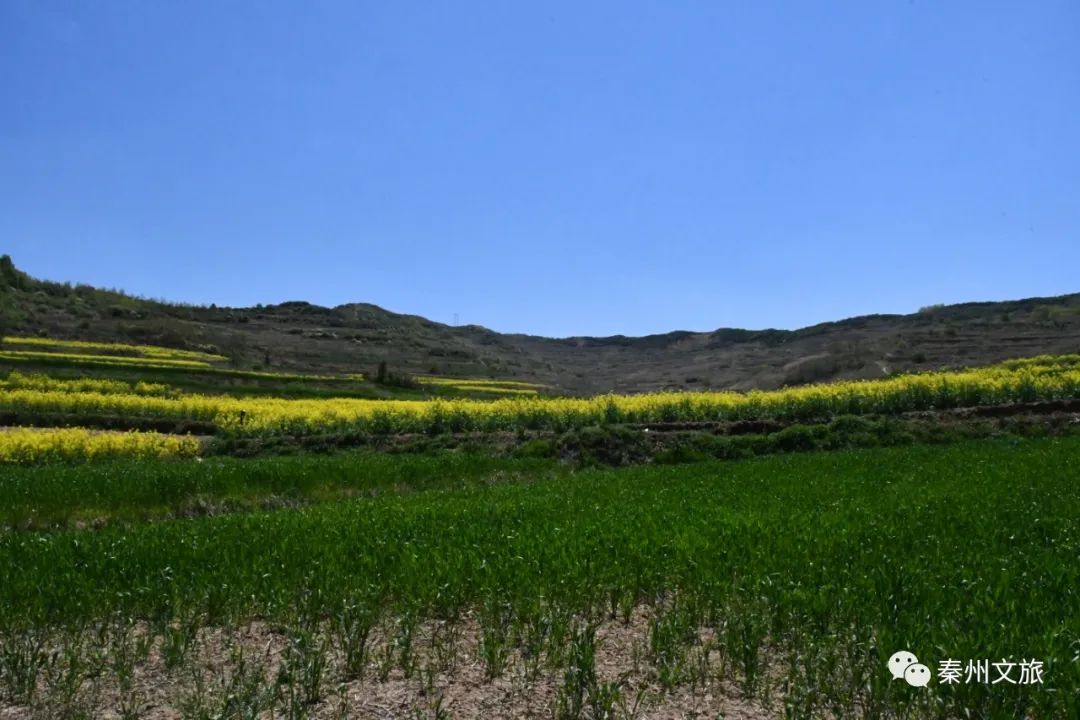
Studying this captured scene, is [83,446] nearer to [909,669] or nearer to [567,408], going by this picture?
[567,408]

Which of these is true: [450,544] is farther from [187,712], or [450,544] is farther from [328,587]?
[187,712]

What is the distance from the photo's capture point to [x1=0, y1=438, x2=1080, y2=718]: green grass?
4.78m

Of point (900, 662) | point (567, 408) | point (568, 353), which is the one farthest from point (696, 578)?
point (568, 353)

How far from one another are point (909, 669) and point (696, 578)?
2.43 meters

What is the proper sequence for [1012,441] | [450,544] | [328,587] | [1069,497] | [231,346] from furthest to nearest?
[231,346] < [1012,441] < [1069,497] < [450,544] < [328,587]

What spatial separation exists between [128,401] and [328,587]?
3010cm

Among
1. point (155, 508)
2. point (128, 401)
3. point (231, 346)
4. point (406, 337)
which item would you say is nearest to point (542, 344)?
point (406, 337)

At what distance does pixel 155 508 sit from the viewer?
1562 cm

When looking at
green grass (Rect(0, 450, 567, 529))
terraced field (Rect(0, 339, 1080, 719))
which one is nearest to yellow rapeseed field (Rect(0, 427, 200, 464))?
green grass (Rect(0, 450, 567, 529))

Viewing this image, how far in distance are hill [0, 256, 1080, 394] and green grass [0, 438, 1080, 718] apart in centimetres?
4221

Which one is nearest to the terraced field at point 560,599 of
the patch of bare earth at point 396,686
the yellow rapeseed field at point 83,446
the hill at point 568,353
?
the patch of bare earth at point 396,686

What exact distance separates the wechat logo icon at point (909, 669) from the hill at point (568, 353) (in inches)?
1848

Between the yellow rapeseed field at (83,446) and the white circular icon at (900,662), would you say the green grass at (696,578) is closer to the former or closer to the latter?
the white circular icon at (900,662)

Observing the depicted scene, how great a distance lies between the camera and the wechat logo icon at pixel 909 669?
4.38 metres
